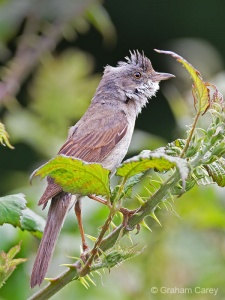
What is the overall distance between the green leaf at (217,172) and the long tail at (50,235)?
69 cm

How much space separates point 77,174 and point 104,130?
2027mm

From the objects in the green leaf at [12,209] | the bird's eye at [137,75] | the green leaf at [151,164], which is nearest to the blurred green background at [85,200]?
the bird's eye at [137,75]

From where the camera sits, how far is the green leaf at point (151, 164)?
1.98 meters

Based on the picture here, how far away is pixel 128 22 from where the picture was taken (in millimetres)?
11648

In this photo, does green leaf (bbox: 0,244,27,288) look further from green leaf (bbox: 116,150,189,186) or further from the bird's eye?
the bird's eye

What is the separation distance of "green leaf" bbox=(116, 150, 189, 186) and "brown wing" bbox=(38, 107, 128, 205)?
1.61 meters

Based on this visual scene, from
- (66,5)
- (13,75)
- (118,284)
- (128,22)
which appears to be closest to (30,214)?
(118,284)

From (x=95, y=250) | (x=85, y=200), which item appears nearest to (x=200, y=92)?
(x=95, y=250)

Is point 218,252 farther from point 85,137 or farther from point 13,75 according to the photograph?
point 13,75

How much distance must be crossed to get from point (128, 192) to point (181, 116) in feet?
6.05

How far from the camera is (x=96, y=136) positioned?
4.01 meters

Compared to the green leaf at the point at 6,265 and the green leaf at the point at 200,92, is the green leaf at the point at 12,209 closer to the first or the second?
the green leaf at the point at 6,265

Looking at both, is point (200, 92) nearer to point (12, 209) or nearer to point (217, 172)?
point (217, 172)

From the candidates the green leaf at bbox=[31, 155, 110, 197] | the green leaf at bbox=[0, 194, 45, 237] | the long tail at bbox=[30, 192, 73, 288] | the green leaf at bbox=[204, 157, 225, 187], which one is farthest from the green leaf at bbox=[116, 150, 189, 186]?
the long tail at bbox=[30, 192, 73, 288]
